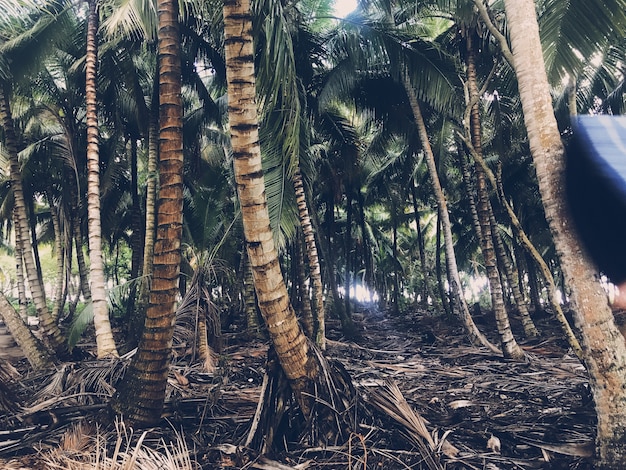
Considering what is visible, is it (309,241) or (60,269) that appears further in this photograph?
(60,269)

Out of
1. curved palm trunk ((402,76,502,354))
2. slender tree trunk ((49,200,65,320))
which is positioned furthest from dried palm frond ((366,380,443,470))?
slender tree trunk ((49,200,65,320))

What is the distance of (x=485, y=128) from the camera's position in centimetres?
1373

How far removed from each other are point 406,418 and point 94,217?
233 inches

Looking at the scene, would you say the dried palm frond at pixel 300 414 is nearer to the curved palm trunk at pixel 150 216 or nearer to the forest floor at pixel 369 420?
the forest floor at pixel 369 420

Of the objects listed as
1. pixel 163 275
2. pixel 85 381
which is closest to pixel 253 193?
pixel 163 275

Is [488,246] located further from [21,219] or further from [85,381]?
[21,219]

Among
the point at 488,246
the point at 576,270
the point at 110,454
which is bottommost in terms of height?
the point at 110,454

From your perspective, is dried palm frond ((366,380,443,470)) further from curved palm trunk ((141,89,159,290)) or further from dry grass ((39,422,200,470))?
curved palm trunk ((141,89,159,290))

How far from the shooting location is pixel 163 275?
395 cm

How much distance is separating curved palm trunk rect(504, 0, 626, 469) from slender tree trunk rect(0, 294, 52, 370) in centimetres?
650

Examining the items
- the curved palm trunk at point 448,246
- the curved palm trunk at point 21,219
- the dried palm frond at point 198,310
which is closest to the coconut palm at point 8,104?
the curved palm trunk at point 21,219

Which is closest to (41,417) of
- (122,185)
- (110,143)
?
(110,143)

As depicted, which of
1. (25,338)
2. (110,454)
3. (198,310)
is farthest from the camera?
(25,338)

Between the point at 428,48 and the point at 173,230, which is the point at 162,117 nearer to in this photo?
the point at 173,230
